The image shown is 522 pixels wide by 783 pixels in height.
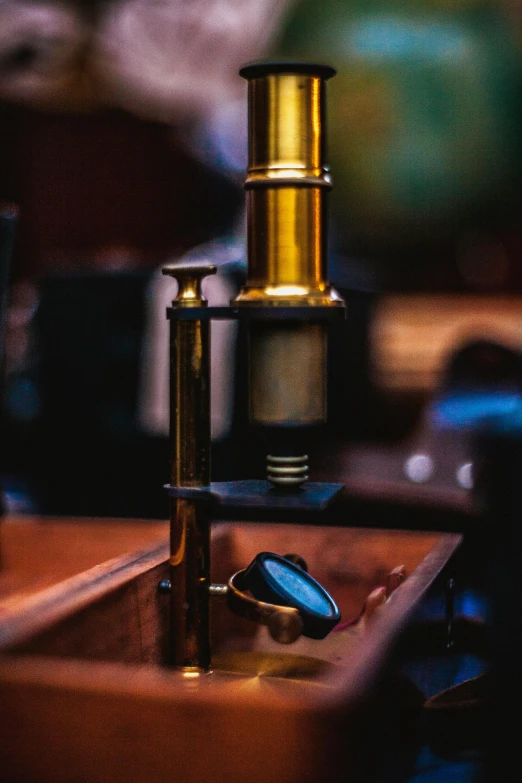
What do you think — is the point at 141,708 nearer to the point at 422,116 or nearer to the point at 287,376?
the point at 287,376

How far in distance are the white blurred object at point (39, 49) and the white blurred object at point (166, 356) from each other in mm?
1682

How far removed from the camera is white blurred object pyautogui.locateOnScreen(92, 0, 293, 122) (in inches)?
130

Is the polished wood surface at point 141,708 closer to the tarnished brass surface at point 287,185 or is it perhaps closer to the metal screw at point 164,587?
the metal screw at point 164,587

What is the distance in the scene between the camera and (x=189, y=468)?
0.79 m

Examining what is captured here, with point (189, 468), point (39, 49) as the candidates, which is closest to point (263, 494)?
point (189, 468)

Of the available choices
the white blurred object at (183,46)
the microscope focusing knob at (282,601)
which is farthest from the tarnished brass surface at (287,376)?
the white blurred object at (183,46)

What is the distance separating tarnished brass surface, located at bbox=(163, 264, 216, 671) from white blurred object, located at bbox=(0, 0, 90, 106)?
9.78ft

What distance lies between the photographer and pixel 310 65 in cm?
73

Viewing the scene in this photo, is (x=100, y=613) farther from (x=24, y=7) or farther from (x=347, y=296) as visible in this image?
(x=24, y=7)

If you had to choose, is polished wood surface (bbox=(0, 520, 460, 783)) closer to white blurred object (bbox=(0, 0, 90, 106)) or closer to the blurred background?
the blurred background

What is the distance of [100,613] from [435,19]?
9.14ft

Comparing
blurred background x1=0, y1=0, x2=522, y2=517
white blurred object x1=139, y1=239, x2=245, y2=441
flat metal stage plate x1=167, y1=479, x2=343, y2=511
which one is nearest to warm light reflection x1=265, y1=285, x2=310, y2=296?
flat metal stage plate x1=167, y1=479, x2=343, y2=511

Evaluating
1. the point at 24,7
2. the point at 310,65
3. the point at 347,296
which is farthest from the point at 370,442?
the point at 24,7

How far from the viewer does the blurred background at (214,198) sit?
6.90 feet
